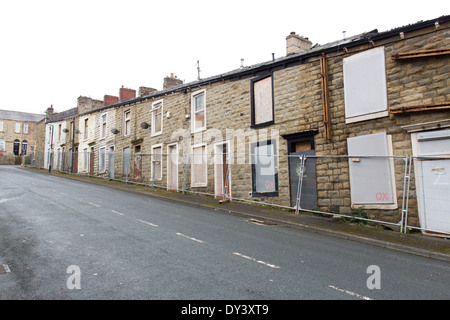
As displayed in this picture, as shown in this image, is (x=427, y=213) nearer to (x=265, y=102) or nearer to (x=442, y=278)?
(x=442, y=278)

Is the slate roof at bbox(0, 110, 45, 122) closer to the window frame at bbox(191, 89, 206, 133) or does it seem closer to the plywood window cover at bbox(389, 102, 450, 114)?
the window frame at bbox(191, 89, 206, 133)

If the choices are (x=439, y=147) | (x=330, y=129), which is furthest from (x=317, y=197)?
(x=439, y=147)

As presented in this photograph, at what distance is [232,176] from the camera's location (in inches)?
569

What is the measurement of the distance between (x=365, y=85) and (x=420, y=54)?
5.83 feet

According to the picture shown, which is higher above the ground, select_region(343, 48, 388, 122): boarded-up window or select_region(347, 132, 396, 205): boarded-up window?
select_region(343, 48, 388, 122): boarded-up window

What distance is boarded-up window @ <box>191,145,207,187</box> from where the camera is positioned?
1608 centimetres

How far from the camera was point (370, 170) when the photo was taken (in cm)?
967

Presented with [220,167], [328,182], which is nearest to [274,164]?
[328,182]

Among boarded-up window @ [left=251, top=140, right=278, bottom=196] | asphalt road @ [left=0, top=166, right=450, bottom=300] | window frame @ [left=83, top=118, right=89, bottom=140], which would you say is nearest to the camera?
asphalt road @ [left=0, top=166, right=450, bottom=300]

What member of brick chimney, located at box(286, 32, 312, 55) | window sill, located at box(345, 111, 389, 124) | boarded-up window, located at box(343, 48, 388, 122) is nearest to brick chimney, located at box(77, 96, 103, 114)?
brick chimney, located at box(286, 32, 312, 55)

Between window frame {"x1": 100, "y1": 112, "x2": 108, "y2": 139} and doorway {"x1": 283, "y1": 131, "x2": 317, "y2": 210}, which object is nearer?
doorway {"x1": 283, "y1": 131, "x2": 317, "y2": 210}

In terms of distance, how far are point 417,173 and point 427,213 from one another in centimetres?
115

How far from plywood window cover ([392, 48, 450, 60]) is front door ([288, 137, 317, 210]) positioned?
3.87 metres
